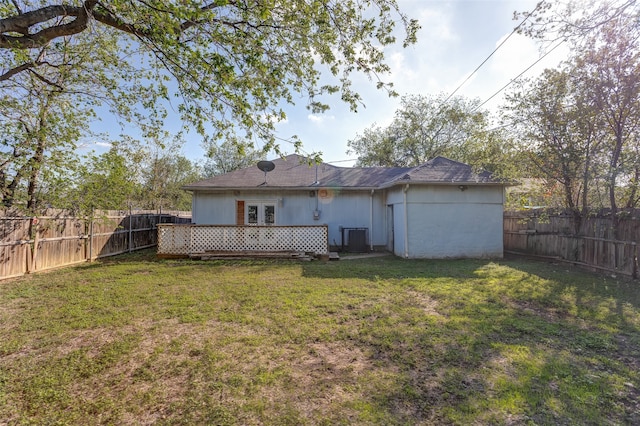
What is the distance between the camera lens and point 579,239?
866 cm

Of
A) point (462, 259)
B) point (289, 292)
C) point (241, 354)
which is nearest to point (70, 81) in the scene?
point (289, 292)

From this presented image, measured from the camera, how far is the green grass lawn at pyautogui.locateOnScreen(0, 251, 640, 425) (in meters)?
2.38

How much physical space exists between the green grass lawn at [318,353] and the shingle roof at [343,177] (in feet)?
15.2

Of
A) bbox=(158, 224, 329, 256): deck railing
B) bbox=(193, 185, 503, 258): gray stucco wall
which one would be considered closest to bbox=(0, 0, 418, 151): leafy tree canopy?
bbox=(158, 224, 329, 256): deck railing

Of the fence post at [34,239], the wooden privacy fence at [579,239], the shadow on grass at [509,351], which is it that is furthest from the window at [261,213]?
the wooden privacy fence at [579,239]

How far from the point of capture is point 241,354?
329 centimetres

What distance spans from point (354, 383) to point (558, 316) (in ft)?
12.6

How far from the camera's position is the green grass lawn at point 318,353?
238 centimetres

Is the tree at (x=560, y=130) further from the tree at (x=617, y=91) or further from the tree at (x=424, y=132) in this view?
the tree at (x=424, y=132)

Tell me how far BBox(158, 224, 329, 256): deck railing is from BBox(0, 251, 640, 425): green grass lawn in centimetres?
394

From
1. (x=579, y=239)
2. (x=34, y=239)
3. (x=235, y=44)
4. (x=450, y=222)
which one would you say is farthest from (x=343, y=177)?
(x=34, y=239)

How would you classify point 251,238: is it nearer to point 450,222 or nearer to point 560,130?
point 450,222

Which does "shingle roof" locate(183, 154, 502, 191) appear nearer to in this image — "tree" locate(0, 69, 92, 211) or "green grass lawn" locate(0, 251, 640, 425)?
"green grass lawn" locate(0, 251, 640, 425)

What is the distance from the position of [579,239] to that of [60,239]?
586 inches
